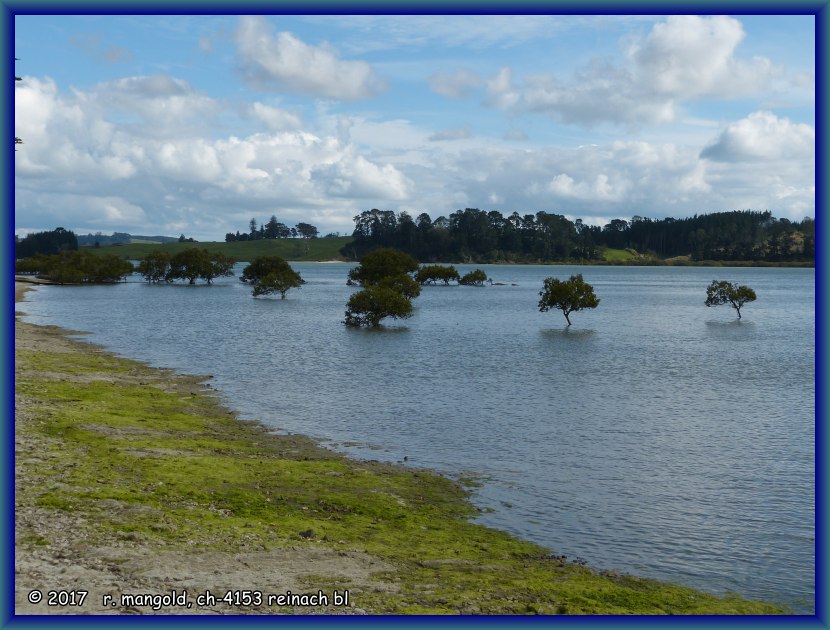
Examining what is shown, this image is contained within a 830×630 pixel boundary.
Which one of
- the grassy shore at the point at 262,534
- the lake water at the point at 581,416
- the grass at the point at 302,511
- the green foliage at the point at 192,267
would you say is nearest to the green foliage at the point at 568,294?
the lake water at the point at 581,416

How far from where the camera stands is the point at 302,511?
16.7 metres

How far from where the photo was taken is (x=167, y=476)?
18.0 meters

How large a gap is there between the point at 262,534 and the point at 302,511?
6.69 ft

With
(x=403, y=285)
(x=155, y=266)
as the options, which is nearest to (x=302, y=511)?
(x=403, y=285)

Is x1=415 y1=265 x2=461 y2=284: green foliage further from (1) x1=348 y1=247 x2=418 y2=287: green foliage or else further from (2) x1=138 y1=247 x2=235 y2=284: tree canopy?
(2) x1=138 y1=247 x2=235 y2=284: tree canopy

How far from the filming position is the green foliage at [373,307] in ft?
226

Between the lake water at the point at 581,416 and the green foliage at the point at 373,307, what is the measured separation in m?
1.72

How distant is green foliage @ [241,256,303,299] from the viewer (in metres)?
112

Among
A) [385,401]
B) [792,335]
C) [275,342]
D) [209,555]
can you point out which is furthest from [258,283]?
[209,555]

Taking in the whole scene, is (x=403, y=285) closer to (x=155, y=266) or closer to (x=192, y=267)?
(x=192, y=267)

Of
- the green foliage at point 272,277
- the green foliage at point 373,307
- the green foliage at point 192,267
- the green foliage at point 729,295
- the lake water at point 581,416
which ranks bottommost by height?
the lake water at point 581,416

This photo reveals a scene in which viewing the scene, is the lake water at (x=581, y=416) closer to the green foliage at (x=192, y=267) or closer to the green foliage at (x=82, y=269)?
the green foliage at (x=82, y=269)

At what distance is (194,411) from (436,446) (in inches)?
351

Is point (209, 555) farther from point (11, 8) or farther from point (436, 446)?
point (436, 446)
